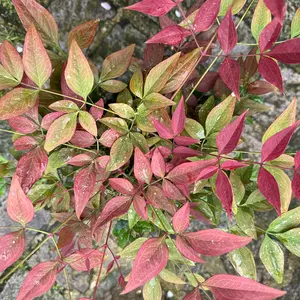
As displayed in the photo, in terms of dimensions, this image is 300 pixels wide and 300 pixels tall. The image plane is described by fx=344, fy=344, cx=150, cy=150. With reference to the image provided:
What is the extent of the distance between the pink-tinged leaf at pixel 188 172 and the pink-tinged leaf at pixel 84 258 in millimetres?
263

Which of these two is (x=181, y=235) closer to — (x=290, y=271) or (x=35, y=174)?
(x=35, y=174)

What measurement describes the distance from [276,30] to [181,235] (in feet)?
1.34

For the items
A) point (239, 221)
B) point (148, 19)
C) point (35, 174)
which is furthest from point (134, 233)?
point (148, 19)

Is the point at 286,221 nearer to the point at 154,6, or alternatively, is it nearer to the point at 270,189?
the point at 270,189

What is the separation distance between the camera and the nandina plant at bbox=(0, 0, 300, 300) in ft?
2.00

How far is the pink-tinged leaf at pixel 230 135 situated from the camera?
1.88 feet

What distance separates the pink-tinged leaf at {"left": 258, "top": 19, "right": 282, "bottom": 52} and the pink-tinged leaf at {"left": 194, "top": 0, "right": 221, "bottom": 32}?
0.10 metres

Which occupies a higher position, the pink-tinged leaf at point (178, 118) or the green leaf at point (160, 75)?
the green leaf at point (160, 75)

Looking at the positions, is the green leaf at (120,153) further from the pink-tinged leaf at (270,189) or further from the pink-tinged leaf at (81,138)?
the pink-tinged leaf at (270,189)

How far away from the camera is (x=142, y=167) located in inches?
29.4

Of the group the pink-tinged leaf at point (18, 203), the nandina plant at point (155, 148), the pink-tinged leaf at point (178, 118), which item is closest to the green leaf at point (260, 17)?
the nandina plant at point (155, 148)

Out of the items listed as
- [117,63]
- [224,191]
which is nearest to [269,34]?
[224,191]

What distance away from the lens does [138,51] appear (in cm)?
125

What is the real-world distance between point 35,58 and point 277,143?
1.55ft
